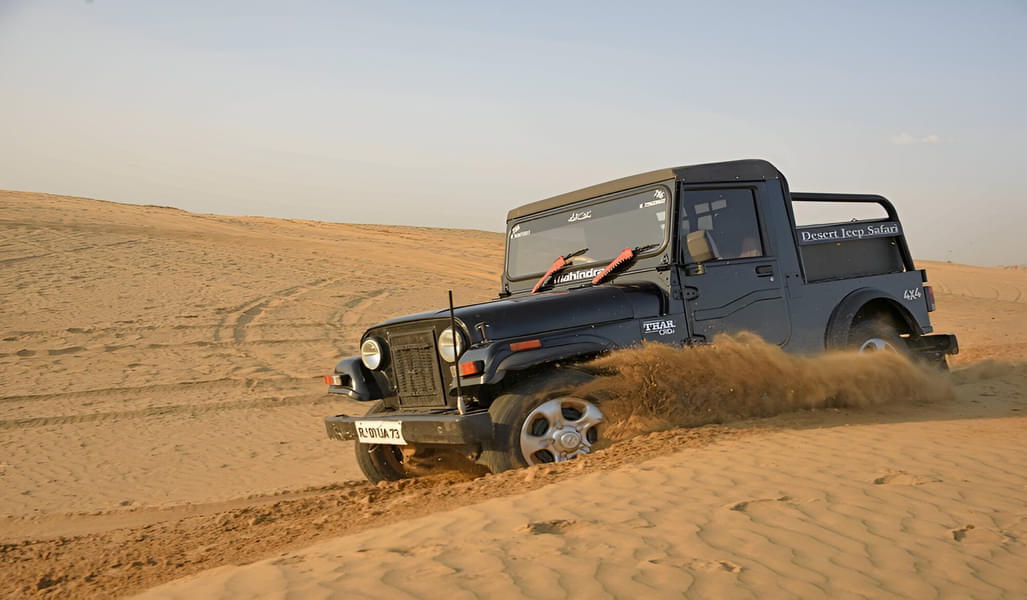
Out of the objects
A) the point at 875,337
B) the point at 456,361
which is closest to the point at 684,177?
the point at 456,361

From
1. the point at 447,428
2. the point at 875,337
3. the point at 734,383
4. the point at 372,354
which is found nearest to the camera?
the point at 447,428

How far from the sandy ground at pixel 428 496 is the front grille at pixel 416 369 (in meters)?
0.63

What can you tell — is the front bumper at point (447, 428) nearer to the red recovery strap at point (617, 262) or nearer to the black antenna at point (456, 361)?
the black antenna at point (456, 361)

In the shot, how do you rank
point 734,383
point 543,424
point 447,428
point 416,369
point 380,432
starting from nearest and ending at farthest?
point 447,428 < point 543,424 < point 380,432 < point 416,369 < point 734,383

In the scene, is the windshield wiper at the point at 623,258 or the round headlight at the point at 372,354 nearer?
the round headlight at the point at 372,354

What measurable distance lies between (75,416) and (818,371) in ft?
27.2

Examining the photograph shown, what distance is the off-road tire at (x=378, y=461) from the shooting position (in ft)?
21.1

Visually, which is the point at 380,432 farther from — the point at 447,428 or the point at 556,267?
the point at 556,267

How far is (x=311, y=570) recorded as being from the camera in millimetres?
3537

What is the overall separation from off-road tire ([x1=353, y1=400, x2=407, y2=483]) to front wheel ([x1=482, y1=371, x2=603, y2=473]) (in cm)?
137

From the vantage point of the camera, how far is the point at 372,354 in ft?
Result: 20.4

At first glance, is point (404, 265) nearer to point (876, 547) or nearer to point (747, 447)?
point (747, 447)

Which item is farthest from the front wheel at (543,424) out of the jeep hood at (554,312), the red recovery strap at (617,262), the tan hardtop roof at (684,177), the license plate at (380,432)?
the tan hardtop roof at (684,177)

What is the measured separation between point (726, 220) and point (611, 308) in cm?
147
